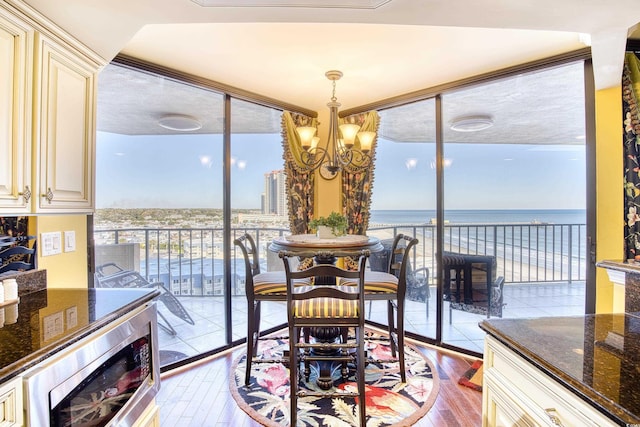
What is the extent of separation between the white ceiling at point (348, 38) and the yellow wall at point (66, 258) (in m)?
1.00

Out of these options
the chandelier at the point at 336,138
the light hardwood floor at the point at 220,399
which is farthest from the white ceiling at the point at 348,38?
the light hardwood floor at the point at 220,399

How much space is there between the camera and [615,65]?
1913 millimetres

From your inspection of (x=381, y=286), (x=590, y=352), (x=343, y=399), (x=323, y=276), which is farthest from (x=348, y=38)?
(x=343, y=399)

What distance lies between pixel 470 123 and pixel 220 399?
336 centimetres

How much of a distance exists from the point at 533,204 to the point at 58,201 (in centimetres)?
376

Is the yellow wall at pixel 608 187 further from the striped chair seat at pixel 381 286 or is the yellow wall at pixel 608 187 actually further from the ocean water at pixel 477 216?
the striped chair seat at pixel 381 286

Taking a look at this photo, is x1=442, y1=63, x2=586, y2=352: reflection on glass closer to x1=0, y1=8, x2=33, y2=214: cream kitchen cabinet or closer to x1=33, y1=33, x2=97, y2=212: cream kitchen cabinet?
x1=33, y1=33, x2=97, y2=212: cream kitchen cabinet

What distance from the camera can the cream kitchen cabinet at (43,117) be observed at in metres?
1.28

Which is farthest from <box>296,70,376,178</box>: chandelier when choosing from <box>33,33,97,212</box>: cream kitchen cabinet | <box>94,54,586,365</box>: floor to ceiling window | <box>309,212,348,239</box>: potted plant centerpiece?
<box>33,33,97,212</box>: cream kitchen cabinet

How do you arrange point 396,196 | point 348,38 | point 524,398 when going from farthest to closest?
point 396,196 → point 348,38 → point 524,398

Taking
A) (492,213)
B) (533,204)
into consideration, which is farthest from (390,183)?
(533,204)

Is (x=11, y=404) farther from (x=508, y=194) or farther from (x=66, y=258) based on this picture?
(x=508, y=194)

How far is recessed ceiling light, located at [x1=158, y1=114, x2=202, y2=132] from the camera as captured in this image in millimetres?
2883

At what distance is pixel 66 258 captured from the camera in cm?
192
